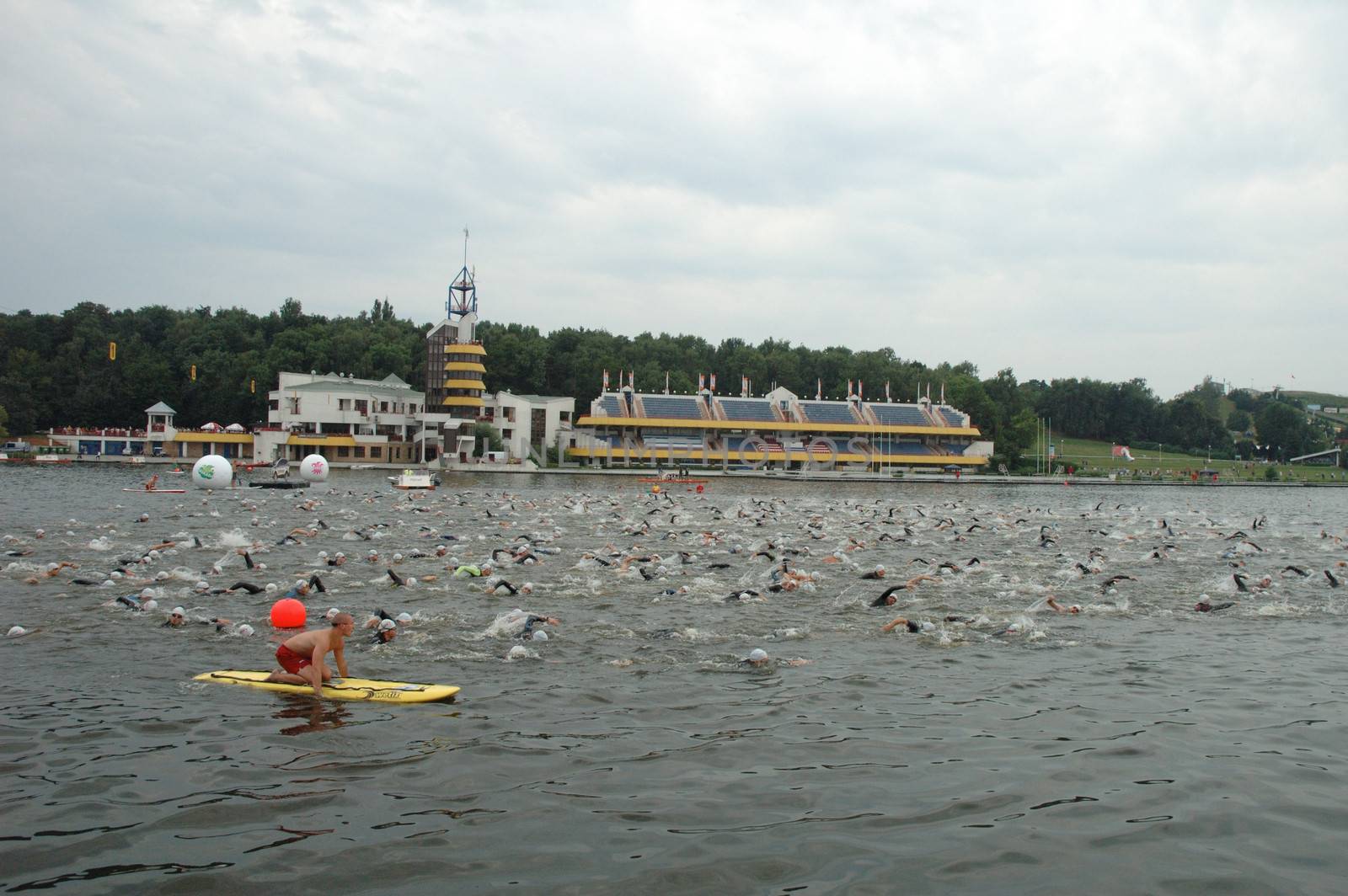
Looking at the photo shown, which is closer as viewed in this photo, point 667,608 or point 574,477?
point 667,608

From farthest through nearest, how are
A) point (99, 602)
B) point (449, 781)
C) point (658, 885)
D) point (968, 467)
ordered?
point (968, 467), point (99, 602), point (449, 781), point (658, 885)

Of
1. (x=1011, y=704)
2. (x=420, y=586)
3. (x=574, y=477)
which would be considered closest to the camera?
(x=1011, y=704)

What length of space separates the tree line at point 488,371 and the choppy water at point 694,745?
10631 centimetres

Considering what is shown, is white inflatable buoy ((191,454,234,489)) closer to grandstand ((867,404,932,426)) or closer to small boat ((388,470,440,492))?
small boat ((388,470,440,492))

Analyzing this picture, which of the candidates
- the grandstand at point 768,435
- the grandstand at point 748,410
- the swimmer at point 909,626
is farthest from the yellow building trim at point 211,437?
the swimmer at point 909,626

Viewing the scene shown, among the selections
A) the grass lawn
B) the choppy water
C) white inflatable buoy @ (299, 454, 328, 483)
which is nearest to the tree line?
the grass lawn

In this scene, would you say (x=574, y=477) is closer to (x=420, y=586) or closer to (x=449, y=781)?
(x=420, y=586)

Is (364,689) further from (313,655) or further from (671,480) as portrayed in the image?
(671,480)

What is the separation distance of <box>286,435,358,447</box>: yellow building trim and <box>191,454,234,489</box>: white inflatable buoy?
37.3 m

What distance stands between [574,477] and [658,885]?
266 ft

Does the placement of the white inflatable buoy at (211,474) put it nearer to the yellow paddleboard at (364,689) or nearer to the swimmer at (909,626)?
the yellow paddleboard at (364,689)

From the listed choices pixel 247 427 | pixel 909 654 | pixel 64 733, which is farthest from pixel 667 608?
pixel 247 427

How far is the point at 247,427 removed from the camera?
11688 cm

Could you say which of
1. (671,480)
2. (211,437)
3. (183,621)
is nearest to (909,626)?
(183,621)
